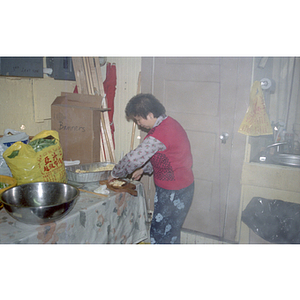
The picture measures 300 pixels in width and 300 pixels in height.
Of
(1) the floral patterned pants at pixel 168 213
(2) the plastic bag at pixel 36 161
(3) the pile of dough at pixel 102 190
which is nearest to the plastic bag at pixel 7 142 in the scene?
(2) the plastic bag at pixel 36 161

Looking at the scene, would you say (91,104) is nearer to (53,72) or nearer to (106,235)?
(53,72)

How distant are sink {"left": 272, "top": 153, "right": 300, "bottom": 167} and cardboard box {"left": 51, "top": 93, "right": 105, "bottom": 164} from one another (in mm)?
1227

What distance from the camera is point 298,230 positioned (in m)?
1.39

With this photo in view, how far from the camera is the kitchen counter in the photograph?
0.89 meters

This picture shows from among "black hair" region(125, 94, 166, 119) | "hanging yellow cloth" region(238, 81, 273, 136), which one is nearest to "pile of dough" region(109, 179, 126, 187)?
"black hair" region(125, 94, 166, 119)

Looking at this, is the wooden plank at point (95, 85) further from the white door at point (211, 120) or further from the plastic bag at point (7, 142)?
the plastic bag at point (7, 142)

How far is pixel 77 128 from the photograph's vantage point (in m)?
1.77

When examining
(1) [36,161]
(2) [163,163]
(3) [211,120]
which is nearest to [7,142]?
(1) [36,161]

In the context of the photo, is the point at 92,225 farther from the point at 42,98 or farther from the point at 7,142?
the point at 42,98

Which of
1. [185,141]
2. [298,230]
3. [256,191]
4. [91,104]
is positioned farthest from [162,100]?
[298,230]

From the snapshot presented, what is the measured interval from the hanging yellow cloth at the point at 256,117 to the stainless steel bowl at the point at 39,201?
3.64 feet

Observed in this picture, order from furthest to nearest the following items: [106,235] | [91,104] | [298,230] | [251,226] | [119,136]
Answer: [119,136] < [91,104] < [251,226] < [298,230] < [106,235]

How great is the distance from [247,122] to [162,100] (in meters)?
0.57

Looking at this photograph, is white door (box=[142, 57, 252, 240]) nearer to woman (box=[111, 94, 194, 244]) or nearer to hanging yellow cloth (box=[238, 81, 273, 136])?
hanging yellow cloth (box=[238, 81, 273, 136])
